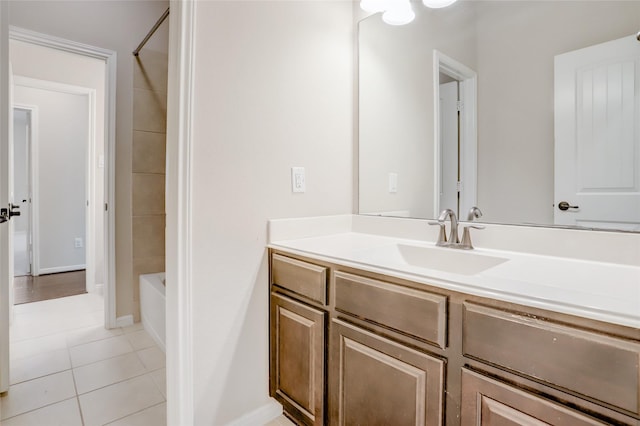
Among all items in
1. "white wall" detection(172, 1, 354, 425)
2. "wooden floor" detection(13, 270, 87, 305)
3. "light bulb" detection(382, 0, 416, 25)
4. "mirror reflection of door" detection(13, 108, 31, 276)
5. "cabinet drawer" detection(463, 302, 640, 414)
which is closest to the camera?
"cabinet drawer" detection(463, 302, 640, 414)

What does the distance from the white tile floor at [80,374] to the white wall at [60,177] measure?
147 centimetres

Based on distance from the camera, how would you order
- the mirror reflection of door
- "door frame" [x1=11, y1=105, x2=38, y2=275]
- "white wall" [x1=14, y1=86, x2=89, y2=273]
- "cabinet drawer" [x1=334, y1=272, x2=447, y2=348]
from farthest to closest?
the mirror reflection of door
"white wall" [x1=14, y1=86, x2=89, y2=273]
"door frame" [x1=11, y1=105, x2=38, y2=275]
"cabinet drawer" [x1=334, y1=272, x2=447, y2=348]

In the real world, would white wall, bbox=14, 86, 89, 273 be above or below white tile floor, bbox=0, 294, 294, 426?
above

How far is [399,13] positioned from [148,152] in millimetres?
2055

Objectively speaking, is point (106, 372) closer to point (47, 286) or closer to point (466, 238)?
point (466, 238)

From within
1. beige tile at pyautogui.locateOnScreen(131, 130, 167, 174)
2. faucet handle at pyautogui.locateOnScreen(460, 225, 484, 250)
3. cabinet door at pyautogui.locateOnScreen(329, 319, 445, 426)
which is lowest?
cabinet door at pyautogui.locateOnScreen(329, 319, 445, 426)

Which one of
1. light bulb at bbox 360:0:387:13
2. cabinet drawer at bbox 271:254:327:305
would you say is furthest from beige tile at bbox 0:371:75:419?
light bulb at bbox 360:0:387:13

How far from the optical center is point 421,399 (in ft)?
2.96

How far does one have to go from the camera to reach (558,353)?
2.22ft

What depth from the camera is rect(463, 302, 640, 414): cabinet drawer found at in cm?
61

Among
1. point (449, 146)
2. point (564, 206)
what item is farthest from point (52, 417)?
point (564, 206)

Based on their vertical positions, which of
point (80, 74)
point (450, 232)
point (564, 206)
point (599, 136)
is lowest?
point (450, 232)

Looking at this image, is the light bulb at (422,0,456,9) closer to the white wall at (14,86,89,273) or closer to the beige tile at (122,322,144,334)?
the beige tile at (122,322,144,334)

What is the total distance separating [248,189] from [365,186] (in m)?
0.69
